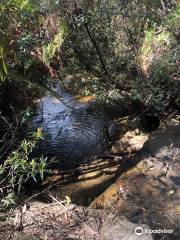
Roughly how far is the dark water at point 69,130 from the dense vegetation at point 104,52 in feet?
2.62

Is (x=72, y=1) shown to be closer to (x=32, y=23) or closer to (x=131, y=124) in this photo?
(x=32, y=23)

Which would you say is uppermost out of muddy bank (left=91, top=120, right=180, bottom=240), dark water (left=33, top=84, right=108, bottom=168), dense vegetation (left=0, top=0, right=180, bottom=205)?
dense vegetation (left=0, top=0, right=180, bottom=205)

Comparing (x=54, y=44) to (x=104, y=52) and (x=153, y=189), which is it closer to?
(x=104, y=52)

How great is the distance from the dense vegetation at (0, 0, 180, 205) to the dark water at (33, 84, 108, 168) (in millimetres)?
800

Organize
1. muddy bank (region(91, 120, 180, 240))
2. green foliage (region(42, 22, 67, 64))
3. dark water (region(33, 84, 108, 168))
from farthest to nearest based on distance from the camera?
dark water (region(33, 84, 108, 168)) < green foliage (region(42, 22, 67, 64)) < muddy bank (region(91, 120, 180, 240))

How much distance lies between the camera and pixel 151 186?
18.3 feet

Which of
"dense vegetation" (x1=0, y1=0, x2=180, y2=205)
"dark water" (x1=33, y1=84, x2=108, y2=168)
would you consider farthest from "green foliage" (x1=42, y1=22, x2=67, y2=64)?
"dark water" (x1=33, y1=84, x2=108, y2=168)

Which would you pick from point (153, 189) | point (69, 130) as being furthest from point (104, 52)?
point (153, 189)

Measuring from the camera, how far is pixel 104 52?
23.2 feet

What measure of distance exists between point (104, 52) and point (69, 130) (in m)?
2.26

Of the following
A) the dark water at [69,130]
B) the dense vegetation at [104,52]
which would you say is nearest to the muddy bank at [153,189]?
the dense vegetation at [104,52]

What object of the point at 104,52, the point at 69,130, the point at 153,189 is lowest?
the point at 69,130

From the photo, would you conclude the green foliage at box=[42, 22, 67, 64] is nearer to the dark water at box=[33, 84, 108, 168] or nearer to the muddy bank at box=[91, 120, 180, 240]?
the dark water at box=[33, 84, 108, 168]

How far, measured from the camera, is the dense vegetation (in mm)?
6172
